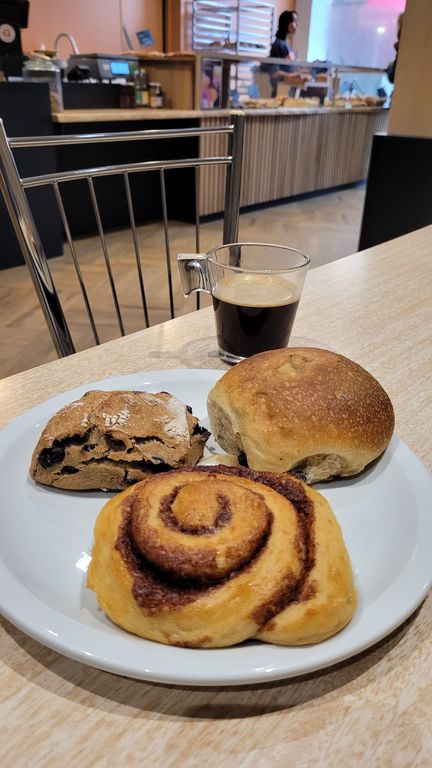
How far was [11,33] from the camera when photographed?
3174 mm

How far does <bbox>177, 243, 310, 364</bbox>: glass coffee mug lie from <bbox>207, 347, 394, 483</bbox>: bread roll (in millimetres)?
179

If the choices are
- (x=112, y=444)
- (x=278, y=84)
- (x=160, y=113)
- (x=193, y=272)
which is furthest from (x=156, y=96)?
(x=112, y=444)

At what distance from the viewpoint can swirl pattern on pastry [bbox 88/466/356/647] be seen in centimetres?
36

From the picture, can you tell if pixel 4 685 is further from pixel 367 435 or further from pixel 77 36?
pixel 77 36

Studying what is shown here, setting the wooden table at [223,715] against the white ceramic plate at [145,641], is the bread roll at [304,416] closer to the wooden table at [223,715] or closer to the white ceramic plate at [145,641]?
the white ceramic plate at [145,641]

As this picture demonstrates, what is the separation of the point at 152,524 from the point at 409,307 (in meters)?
0.80

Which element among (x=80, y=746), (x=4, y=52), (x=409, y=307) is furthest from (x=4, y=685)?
(x=4, y=52)

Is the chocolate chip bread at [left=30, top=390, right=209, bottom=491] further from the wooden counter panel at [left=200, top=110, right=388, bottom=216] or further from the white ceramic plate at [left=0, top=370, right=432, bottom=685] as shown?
the wooden counter panel at [left=200, top=110, right=388, bottom=216]

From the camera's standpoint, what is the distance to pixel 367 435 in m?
0.55

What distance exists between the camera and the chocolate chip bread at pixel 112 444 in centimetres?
→ 52

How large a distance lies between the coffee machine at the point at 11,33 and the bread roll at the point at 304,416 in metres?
3.40

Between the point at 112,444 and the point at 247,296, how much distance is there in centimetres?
33

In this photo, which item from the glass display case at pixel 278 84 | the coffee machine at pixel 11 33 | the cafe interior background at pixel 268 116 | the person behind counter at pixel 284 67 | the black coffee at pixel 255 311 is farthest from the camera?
the person behind counter at pixel 284 67

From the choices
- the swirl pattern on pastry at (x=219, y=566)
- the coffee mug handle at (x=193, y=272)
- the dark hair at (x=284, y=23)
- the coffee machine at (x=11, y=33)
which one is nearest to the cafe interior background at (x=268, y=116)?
the coffee machine at (x=11, y=33)
